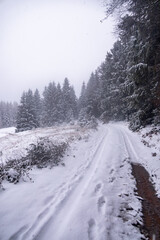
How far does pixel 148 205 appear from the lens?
423cm

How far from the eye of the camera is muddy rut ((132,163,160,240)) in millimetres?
3301

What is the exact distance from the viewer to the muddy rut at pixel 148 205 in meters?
3.30

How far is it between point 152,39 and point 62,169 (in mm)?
8432

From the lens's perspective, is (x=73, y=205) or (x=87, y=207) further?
(x=73, y=205)

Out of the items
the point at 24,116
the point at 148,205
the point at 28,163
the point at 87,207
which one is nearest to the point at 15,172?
the point at 28,163

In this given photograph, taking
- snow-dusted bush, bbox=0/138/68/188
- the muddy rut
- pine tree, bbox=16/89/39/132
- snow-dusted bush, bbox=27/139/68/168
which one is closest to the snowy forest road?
the muddy rut

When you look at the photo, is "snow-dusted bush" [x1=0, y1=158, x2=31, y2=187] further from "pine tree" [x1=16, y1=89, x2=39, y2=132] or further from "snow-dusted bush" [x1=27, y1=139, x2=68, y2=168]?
"pine tree" [x1=16, y1=89, x2=39, y2=132]

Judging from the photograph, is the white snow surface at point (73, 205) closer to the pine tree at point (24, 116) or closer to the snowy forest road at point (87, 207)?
the snowy forest road at point (87, 207)

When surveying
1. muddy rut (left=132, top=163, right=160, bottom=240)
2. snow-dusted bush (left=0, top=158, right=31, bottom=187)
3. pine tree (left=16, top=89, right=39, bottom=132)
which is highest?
pine tree (left=16, top=89, right=39, bottom=132)

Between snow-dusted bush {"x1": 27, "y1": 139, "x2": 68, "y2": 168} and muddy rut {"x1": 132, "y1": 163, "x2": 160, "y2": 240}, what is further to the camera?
snow-dusted bush {"x1": 27, "y1": 139, "x2": 68, "y2": 168}

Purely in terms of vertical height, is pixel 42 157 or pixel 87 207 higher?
pixel 42 157

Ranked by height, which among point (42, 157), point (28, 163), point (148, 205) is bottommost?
point (148, 205)

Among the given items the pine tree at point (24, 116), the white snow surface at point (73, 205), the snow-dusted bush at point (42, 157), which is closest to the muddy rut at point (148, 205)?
the white snow surface at point (73, 205)

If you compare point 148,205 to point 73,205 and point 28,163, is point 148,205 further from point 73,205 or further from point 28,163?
point 28,163
